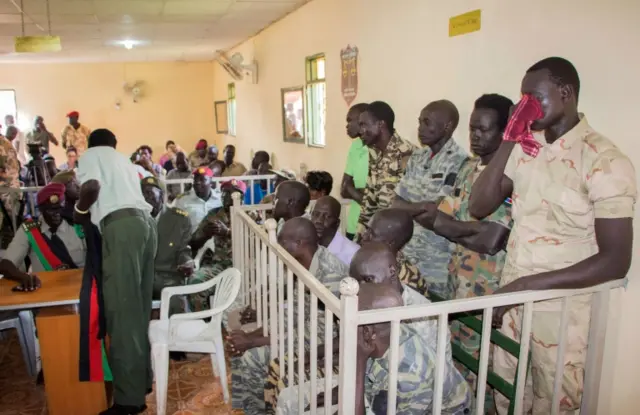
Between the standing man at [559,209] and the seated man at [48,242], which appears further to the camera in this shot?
the seated man at [48,242]

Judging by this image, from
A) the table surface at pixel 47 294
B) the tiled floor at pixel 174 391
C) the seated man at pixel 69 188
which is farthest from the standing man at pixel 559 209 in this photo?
the seated man at pixel 69 188

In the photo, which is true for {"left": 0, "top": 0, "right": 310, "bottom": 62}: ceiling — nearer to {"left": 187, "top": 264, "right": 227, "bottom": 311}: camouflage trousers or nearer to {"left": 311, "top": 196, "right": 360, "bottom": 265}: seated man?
{"left": 187, "top": 264, "right": 227, "bottom": 311}: camouflage trousers

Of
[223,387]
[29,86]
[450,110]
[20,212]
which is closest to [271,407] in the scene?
[223,387]

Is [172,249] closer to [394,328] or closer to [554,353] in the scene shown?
[394,328]

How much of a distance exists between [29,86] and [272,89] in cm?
775

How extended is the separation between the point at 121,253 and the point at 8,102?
37.7ft

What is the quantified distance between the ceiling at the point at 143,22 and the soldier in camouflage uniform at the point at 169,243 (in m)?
2.66

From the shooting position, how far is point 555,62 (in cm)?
173

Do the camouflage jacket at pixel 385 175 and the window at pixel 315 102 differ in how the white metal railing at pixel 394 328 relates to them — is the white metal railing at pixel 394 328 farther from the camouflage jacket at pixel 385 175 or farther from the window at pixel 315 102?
the window at pixel 315 102

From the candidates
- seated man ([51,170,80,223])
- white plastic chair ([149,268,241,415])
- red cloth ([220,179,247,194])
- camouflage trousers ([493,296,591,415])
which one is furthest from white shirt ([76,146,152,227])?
camouflage trousers ([493,296,591,415])

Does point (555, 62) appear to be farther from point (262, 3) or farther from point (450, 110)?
point (262, 3)

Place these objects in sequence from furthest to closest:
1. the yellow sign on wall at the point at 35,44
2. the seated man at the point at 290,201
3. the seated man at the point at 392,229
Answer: the yellow sign on wall at the point at 35,44, the seated man at the point at 290,201, the seated man at the point at 392,229

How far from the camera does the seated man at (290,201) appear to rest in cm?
315

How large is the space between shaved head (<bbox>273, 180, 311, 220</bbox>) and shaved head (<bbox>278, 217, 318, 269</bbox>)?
70cm
